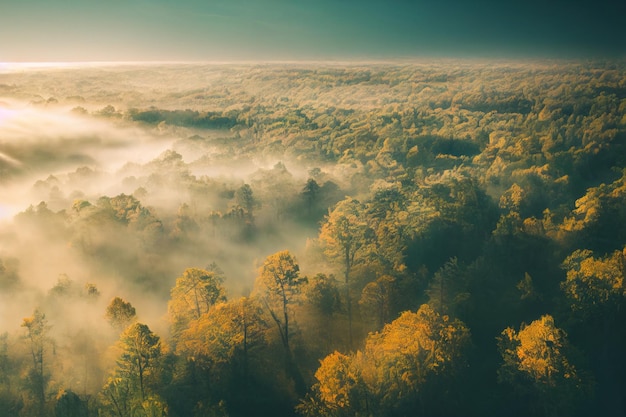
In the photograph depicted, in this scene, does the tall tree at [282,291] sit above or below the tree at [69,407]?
above

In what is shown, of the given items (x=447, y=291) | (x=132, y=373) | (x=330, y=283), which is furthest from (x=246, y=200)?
(x=132, y=373)

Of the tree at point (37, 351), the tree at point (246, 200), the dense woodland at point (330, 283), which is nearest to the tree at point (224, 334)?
the dense woodland at point (330, 283)

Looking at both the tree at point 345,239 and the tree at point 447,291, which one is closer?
the tree at point 447,291

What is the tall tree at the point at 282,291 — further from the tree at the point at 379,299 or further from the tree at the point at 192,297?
the tree at the point at 379,299

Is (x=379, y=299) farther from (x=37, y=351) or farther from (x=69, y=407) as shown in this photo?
(x=37, y=351)

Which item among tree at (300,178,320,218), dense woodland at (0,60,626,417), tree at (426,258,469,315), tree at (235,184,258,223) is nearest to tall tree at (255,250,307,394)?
dense woodland at (0,60,626,417)

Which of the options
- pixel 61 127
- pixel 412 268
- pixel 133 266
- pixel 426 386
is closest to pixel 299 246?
pixel 412 268
